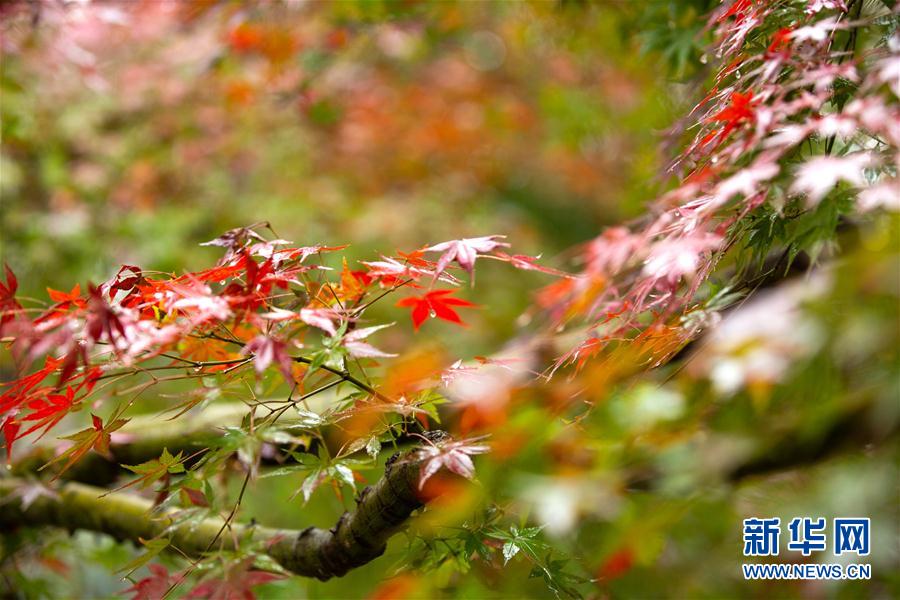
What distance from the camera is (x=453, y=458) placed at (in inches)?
35.1

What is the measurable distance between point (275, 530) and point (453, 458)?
1.96 ft

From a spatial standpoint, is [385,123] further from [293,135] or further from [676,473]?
[676,473]

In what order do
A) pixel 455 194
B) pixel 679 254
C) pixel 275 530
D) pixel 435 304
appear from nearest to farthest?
pixel 679 254, pixel 435 304, pixel 275 530, pixel 455 194

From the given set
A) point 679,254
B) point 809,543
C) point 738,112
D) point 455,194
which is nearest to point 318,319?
point 679,254

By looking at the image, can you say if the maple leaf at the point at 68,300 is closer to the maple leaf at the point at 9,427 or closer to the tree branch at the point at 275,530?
the maple leaf at the point at 9,427

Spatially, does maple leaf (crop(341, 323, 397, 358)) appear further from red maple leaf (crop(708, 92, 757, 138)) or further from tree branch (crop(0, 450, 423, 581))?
red maple leaf (crop(708, 92, 757, 138))

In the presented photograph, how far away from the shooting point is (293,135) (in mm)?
3883

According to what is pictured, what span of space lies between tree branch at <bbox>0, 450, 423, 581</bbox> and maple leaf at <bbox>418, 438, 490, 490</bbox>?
0.03 metres

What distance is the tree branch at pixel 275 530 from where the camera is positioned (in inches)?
39.7

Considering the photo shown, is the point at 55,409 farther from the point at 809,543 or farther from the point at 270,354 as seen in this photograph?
the point at 809,543

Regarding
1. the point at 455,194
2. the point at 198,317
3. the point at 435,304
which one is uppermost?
the point at 198,317

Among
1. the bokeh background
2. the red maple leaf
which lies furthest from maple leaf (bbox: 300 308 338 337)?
the red maple leaf

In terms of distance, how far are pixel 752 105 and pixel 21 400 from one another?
991 mm

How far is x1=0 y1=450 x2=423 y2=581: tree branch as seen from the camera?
101 cm
